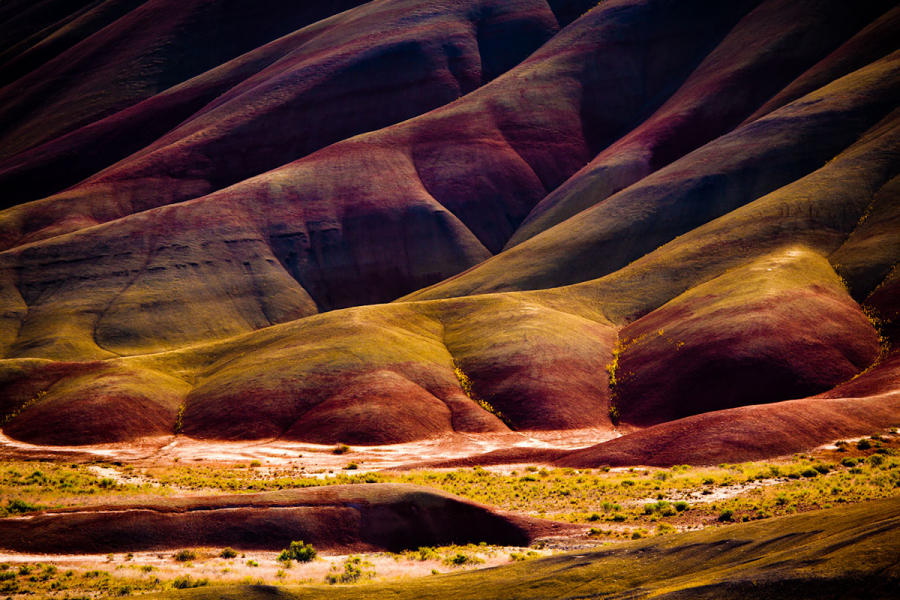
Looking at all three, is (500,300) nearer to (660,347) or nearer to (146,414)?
(660,347)

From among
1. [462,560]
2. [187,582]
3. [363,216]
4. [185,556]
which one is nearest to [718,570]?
[462,560]

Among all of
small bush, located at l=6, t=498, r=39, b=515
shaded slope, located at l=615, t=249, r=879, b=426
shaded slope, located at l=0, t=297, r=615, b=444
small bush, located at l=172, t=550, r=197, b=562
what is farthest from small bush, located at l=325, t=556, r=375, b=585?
A: shaded slope, located at l=615, t=249, r=879, b=426

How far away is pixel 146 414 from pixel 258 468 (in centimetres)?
1923

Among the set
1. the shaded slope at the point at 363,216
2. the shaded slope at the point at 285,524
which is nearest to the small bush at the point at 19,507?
the shaded slope at the point at 285,524

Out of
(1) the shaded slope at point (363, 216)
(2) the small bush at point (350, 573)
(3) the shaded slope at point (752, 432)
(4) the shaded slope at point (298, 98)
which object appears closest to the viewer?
(2) the small bush at point (350, 573)

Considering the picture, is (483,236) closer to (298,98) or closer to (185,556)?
(298,98)

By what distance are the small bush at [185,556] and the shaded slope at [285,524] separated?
3.49 feet

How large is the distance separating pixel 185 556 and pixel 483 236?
98.2 meters

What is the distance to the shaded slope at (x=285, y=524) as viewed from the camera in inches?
1193

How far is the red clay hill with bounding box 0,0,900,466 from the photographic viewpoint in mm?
64438

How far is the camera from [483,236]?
124m

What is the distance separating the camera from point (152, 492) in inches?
1699

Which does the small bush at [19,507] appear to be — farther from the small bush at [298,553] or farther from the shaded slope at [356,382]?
the shaded slope at [356,382]

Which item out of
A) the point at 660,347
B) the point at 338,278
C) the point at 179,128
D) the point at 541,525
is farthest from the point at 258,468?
the point at 179,128
